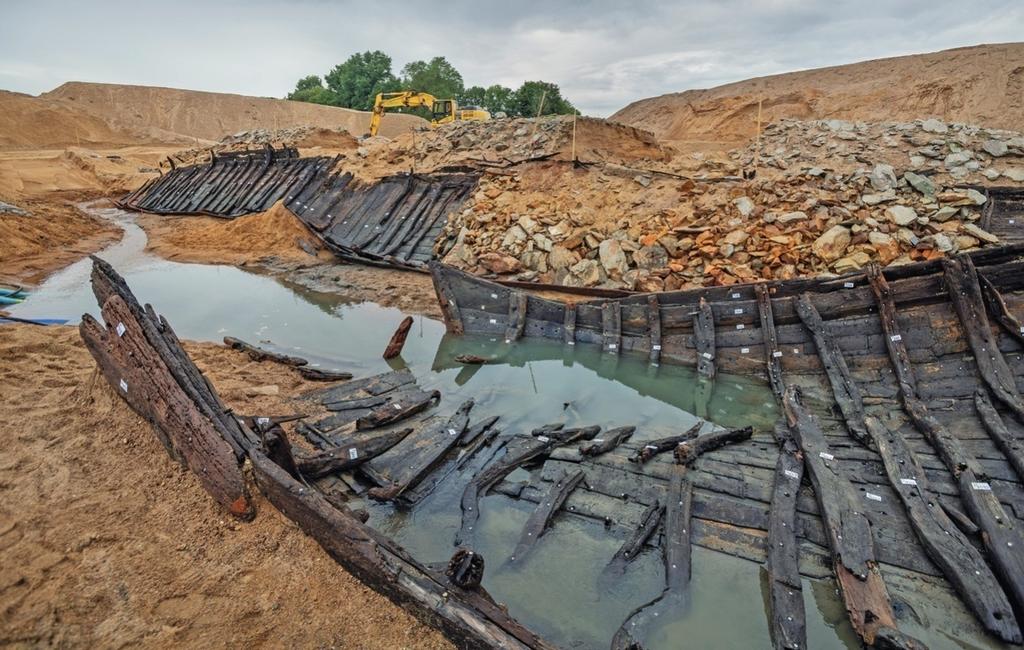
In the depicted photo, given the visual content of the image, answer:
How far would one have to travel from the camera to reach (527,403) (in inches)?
300

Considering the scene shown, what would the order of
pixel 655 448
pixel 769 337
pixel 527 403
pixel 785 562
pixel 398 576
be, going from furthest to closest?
pixel 527 403 → pixel 769 337 → pixel 655 448 → pixel 785 562 → pixel 398 576

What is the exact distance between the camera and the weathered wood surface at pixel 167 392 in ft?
12.3

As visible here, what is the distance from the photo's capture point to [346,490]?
512 centimetres

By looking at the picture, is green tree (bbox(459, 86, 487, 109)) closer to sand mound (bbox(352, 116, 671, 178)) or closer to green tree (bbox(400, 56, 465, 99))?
green tree (bbox(400, 56, 465, 99))

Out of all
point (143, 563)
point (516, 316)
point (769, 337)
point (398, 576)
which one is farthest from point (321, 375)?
point (769, 337)

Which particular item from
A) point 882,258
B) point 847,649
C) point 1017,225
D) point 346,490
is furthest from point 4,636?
point 1017,225

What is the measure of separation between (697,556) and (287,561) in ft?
10.0

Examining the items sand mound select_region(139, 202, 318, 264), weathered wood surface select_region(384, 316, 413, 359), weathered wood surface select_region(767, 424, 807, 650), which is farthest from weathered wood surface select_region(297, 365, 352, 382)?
sand mound select_region(139, 202, 318, 264)

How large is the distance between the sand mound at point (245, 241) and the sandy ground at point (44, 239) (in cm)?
197

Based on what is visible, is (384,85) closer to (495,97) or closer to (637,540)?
(495,97)

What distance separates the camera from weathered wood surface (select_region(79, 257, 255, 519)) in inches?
148

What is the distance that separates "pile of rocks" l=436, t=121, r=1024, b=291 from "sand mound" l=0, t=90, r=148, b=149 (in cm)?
4084

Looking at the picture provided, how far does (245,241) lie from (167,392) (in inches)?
578

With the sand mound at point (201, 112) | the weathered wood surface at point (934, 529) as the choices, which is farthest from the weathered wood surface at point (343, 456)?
the sand mound at point (201, 112)
